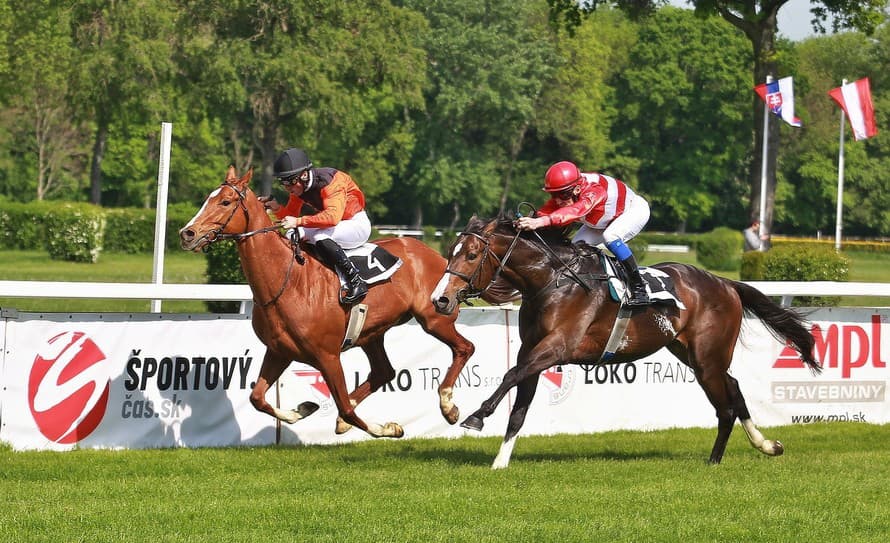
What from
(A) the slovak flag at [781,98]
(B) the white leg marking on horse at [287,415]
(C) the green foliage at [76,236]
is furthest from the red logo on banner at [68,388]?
(C) the green foliage at [76,236]

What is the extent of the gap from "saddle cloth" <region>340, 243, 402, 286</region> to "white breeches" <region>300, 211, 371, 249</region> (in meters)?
0.06

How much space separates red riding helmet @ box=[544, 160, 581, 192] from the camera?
830cm

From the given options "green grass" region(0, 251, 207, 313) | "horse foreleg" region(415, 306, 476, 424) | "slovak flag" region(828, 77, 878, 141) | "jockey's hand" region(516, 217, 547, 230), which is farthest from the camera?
"slovak flag" region(828, 77, 878, 141)

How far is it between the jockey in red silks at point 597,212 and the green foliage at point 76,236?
28.1 metres

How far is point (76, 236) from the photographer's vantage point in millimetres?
35000

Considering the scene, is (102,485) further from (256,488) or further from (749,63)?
(749,63)

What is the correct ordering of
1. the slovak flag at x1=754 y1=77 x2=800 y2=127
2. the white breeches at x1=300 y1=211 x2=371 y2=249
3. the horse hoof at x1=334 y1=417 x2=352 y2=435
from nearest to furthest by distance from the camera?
the white breeches at x1=300 y1=211 x2=371 y2=249
the horse hoof at x1=334 y1=417 x2=352 y2=435
the slovak flag at x1=754 y1=77 x2=800 y2=127

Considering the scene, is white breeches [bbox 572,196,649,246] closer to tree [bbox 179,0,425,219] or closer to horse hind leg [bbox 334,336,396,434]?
horse hind leg [bbox 334,336,396,434]

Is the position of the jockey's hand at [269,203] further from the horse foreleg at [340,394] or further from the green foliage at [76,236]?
the green foliage at [76,236]

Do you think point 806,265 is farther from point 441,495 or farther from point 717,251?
point 717,251

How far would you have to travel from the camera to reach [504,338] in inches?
421

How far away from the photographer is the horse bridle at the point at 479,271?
26.2 feet

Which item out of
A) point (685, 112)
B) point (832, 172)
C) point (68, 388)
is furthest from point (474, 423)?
point (832, 172)

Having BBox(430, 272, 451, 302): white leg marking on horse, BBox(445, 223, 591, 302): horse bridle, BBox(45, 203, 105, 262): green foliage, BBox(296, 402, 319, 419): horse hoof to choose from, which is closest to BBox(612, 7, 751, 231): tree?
BBox(45, 203, 105, 262): green foliage
